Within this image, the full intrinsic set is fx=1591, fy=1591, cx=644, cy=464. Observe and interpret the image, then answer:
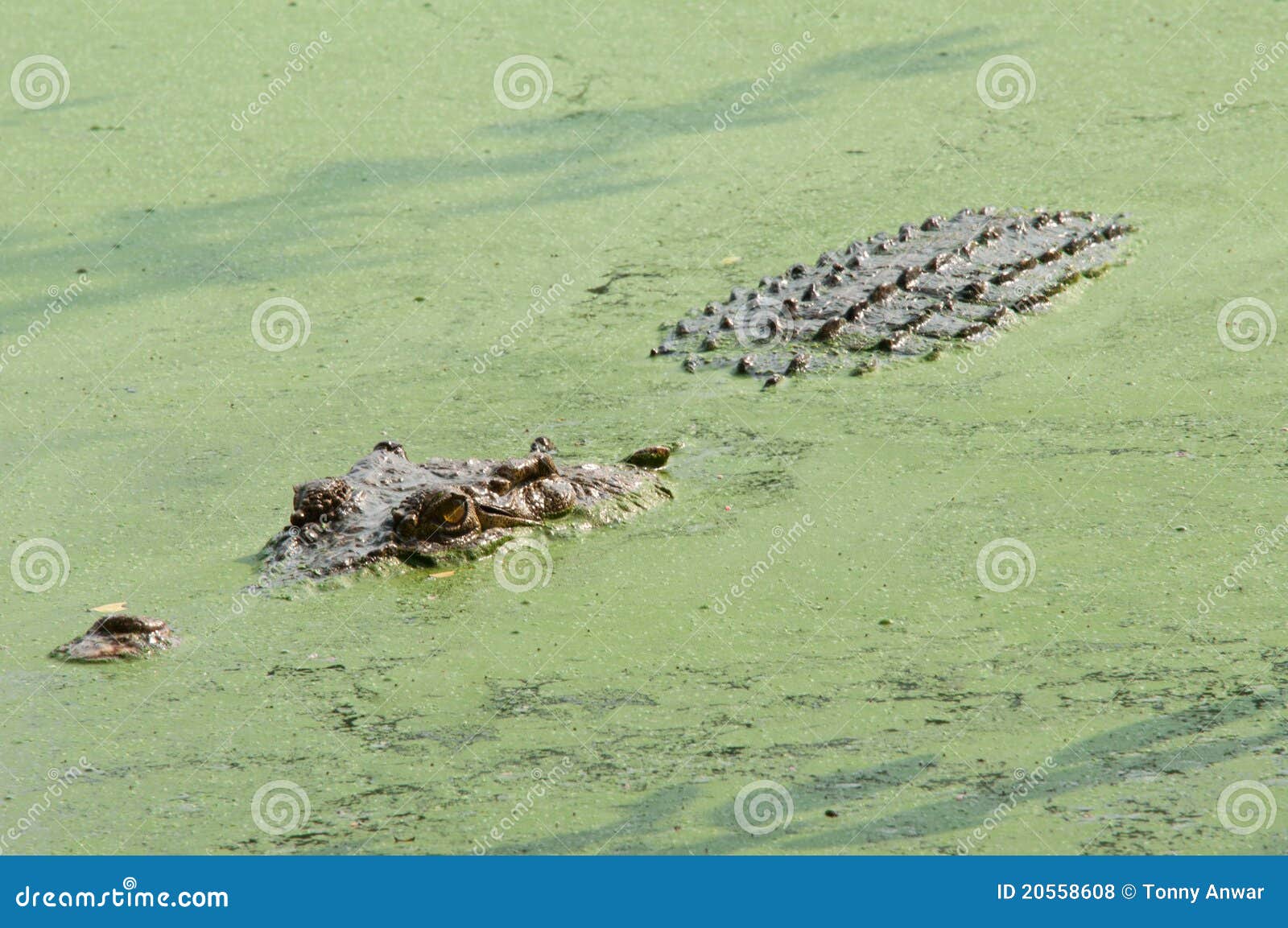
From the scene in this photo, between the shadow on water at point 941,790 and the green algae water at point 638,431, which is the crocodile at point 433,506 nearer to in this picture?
the green algae water at point 638,431

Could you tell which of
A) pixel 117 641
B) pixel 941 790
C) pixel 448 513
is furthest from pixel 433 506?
pixel 941 790

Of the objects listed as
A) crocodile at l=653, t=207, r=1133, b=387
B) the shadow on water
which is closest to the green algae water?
the shadow on water

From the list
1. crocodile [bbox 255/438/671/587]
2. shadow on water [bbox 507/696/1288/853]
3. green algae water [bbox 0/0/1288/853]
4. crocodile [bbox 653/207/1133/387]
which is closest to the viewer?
shadow on water [bbox 507/696/1288/853]

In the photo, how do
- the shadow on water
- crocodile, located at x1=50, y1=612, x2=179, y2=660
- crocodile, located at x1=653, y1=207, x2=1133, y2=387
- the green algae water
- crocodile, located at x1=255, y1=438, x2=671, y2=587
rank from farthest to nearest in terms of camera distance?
crocodile, located at x1=653, y1=207, x2=1133, y2=387, crocodile, located at x1=255, y1=438, x2=671, y2=587, crocodile, located at x1=50, y1=612, x2=179, y2=660, the green algae water, the shadow on water

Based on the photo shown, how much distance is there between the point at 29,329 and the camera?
6.70 m

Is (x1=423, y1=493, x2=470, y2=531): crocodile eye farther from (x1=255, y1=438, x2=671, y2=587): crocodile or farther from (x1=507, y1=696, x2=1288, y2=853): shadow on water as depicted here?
(x1=507, y1=696, x2=1288, y2=853): shadow on water

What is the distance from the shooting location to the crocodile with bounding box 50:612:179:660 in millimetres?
4414

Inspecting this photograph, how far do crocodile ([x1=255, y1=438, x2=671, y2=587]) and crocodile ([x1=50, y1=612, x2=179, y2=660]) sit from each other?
16.9 inches

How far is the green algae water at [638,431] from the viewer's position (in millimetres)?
3773

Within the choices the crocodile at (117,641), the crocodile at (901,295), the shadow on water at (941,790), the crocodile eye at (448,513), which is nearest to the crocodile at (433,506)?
the crocodile eye at (448,513)

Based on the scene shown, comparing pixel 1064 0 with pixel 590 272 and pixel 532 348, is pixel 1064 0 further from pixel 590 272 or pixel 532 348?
pixel 532 348

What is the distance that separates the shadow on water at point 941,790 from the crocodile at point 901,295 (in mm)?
2727

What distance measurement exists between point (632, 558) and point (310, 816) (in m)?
1.63

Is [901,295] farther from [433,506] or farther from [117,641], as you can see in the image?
[117,641]
